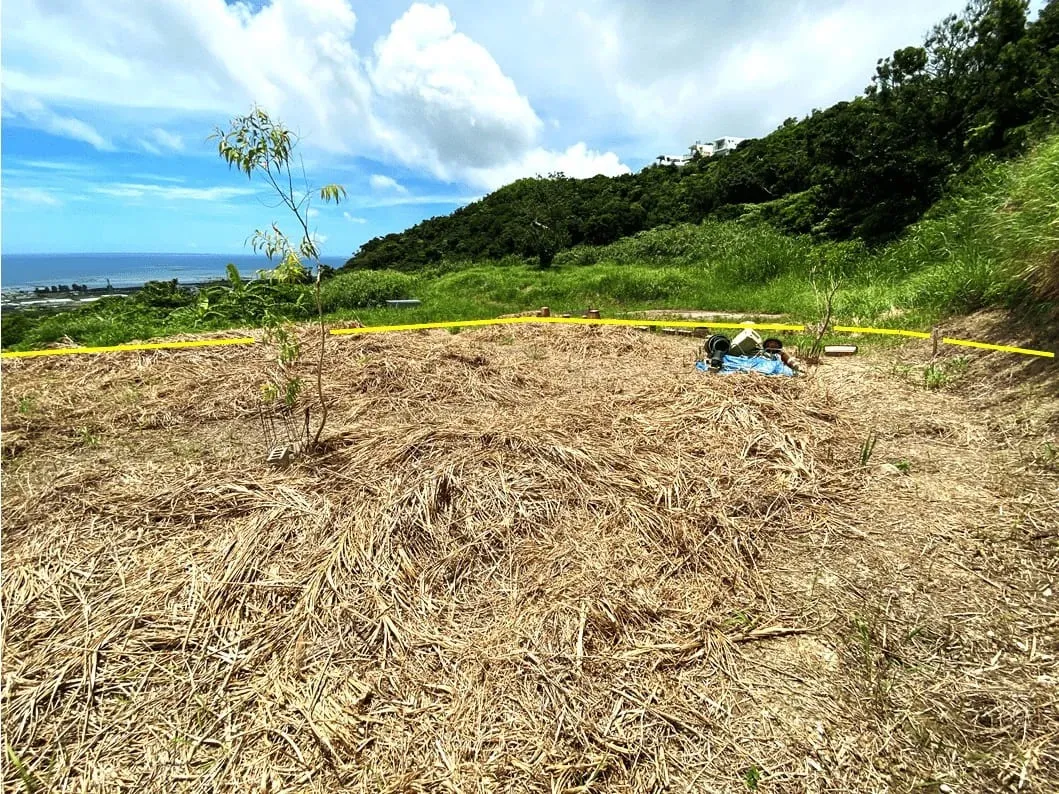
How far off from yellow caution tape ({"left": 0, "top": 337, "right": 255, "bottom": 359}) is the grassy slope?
0.68 meters

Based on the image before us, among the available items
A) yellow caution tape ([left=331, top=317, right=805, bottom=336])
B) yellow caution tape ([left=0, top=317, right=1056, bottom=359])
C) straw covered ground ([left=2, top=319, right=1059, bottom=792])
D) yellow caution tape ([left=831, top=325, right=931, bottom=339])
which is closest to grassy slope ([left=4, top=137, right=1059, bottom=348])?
yellow caution tape ([left=831, top=325, right=931, bottom=339])

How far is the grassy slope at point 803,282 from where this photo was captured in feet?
16.0

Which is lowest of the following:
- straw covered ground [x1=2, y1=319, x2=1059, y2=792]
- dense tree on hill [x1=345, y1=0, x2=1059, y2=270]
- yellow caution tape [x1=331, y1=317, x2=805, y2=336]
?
straw covered ground [x1=2, y1=319, x2=1059, y2=792]

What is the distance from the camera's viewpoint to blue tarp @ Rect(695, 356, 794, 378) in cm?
492

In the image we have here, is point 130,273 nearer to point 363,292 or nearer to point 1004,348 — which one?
point 363,292

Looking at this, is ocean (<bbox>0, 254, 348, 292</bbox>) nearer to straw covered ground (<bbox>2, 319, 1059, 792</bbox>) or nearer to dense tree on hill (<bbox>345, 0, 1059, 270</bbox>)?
straw covered ground (<bbox>2, 319, 1059, 792</bbox>)

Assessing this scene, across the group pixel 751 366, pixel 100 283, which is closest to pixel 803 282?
pixel 751 366

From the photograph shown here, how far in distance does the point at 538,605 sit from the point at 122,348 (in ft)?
20.3

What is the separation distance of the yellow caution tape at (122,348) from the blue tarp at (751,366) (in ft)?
18.3

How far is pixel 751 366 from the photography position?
5.01m

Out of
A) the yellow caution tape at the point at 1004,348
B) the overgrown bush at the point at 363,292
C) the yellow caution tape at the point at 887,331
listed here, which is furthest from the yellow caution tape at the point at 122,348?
the yellow caution tape at the point at 1004,348

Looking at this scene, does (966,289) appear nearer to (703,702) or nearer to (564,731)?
(703,702)

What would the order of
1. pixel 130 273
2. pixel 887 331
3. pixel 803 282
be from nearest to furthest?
pixel 887 331, pixel 803 282, pixel 130 273

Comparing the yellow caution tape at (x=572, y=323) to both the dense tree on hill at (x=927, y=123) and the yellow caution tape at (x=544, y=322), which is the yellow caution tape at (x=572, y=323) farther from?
the dense tree on hill at (x=927, y=123)
